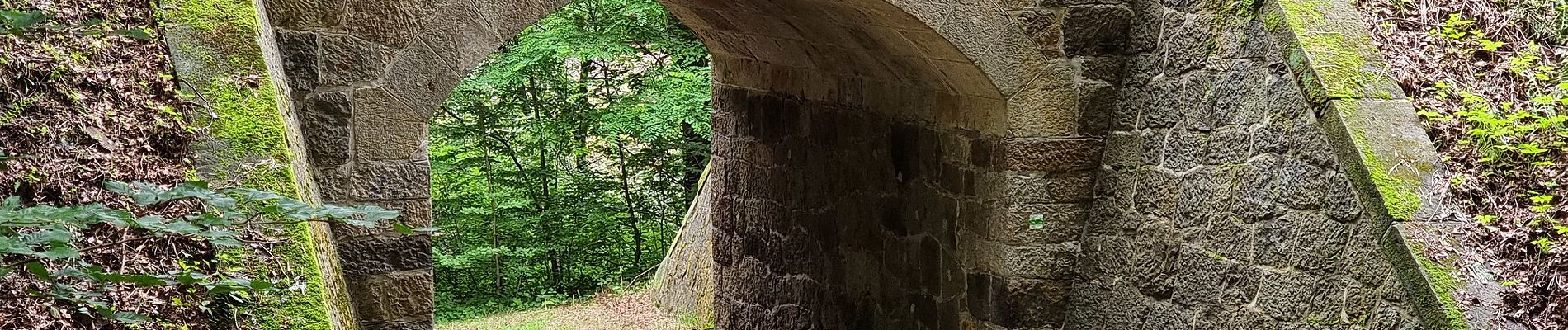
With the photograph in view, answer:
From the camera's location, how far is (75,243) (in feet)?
8.11

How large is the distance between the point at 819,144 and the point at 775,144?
439mm

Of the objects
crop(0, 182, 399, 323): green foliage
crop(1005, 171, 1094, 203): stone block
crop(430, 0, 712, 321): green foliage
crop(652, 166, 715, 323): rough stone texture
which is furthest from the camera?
crop(430, 0, 712, 321): green foliage

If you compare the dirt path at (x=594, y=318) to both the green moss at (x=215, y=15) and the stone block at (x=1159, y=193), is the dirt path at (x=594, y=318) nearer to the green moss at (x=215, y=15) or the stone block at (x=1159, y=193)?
the stone block at (x=1159, y=193)

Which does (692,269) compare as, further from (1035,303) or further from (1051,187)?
(1051,187)

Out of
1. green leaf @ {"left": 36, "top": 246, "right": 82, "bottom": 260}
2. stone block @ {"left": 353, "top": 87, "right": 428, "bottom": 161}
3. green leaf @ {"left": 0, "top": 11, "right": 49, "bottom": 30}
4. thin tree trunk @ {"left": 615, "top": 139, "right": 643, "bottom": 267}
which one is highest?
green leaf @ {"left": 0, "top": 11, "right": 49, "bottom": 30}

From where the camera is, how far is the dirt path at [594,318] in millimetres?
8891

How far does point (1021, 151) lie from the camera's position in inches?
177

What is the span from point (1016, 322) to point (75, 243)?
3113mm

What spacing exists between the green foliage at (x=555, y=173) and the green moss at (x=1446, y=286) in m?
7.50

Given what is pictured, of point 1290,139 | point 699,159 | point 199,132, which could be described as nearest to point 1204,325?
point 1290,139

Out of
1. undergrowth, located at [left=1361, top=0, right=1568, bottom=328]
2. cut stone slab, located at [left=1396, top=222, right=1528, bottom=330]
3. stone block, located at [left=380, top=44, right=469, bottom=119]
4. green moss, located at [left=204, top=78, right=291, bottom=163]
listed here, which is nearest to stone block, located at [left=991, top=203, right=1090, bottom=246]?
undergrowth, located at [left=1361, top=0, right=1568, bottom=328]

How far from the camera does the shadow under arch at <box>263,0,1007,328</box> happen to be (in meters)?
3.69

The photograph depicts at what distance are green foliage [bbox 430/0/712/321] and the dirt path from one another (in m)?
0.86

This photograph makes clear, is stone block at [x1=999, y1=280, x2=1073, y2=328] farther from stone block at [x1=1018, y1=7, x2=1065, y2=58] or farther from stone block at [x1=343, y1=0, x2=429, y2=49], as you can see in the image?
stone block at [x1=343, y1=0, x2=429, y2=49]
